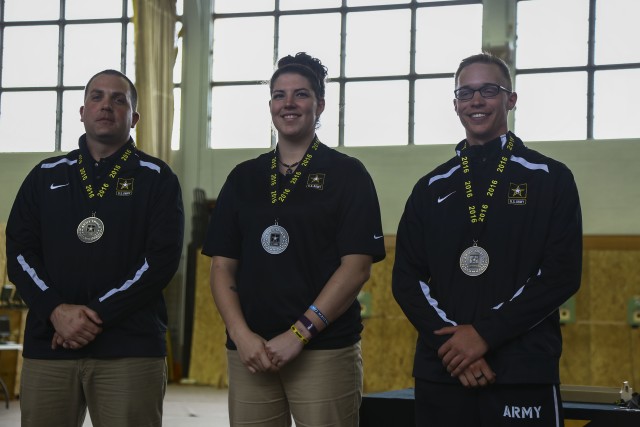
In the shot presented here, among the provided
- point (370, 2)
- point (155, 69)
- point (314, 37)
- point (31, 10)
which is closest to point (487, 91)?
point (370, 2)

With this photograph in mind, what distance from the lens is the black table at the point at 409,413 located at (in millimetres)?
3656

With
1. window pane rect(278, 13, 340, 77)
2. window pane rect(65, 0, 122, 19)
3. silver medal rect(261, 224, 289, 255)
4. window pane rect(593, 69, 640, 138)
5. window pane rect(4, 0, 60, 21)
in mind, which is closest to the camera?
silver medal rect(261, 224, 289, 255)

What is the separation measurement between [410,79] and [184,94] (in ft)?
11.4

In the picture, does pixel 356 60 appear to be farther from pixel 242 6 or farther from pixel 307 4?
pixel 242 6

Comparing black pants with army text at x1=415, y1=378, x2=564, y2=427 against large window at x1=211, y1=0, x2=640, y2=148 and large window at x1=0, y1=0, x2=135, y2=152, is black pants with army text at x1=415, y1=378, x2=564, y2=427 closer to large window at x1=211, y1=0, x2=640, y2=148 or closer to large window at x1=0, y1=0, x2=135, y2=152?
large window at x1=211, y1=0, x2=640, y2=148

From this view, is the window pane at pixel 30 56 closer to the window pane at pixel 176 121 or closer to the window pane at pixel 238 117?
the window pane at pixel 176 121

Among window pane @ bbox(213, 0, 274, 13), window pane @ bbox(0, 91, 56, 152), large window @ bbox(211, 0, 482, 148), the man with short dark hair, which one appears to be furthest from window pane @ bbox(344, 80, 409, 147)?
the man with short dark hair

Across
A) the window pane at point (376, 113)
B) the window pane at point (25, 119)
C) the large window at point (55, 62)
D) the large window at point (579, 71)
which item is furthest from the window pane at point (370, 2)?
the window pane at point (25, 119)

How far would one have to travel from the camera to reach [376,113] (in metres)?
11.9

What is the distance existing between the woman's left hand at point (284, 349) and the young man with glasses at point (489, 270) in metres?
0.43

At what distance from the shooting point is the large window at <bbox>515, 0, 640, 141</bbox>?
431 inches

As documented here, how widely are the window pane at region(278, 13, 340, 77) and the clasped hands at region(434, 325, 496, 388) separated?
9621 millimetres

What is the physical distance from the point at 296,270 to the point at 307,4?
393 inches

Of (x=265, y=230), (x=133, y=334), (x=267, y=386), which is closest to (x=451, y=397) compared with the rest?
(x=267, y=386)
